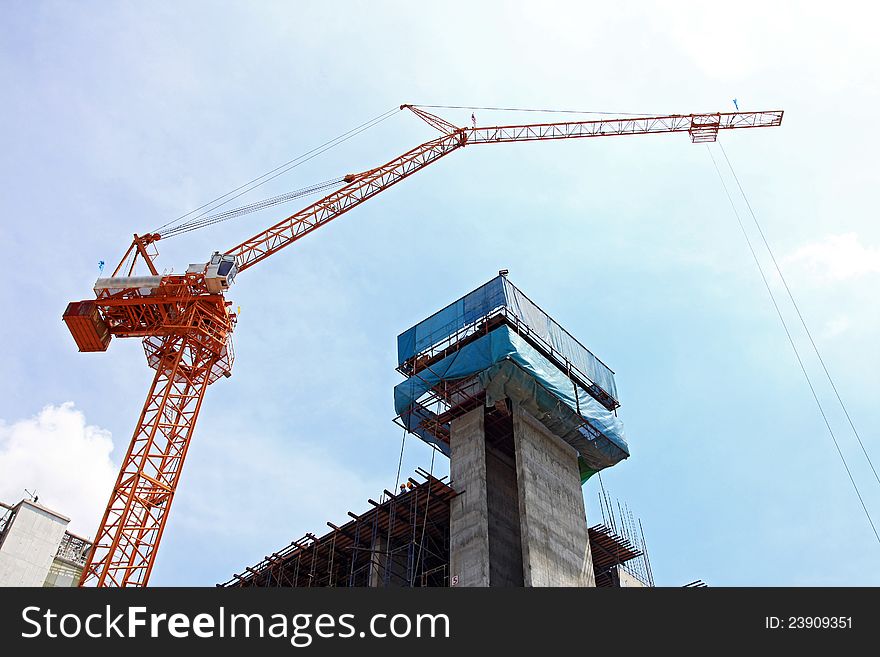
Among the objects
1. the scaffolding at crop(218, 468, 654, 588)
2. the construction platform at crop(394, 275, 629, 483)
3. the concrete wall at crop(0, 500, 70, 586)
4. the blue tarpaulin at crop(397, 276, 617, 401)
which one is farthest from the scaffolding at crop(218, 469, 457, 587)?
the concrete wall at crop(0, 500, 70, 586)

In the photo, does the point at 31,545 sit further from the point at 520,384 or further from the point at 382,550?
the point at 520,384

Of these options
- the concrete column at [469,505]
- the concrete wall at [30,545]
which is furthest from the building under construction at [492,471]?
the concrete wall at [30,545]

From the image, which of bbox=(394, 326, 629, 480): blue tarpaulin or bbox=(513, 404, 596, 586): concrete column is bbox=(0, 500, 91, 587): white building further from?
bbox=(513, 404, 596, 586): concrete column

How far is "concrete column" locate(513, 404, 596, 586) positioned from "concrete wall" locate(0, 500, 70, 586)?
96.9 feet

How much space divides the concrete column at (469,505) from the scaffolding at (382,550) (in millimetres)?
856

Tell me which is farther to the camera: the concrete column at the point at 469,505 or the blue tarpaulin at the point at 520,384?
the blue tarpaulin at the point at 520,384

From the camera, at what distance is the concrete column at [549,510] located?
3272 cm

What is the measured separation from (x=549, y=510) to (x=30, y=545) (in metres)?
31.3

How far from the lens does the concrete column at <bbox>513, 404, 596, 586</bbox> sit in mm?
32719

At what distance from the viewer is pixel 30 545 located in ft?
150

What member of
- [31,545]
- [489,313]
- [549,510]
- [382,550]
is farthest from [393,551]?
[31,545]

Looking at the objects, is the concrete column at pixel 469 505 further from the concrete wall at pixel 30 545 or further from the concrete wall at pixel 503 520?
the concrete wall at pixel 30 545
